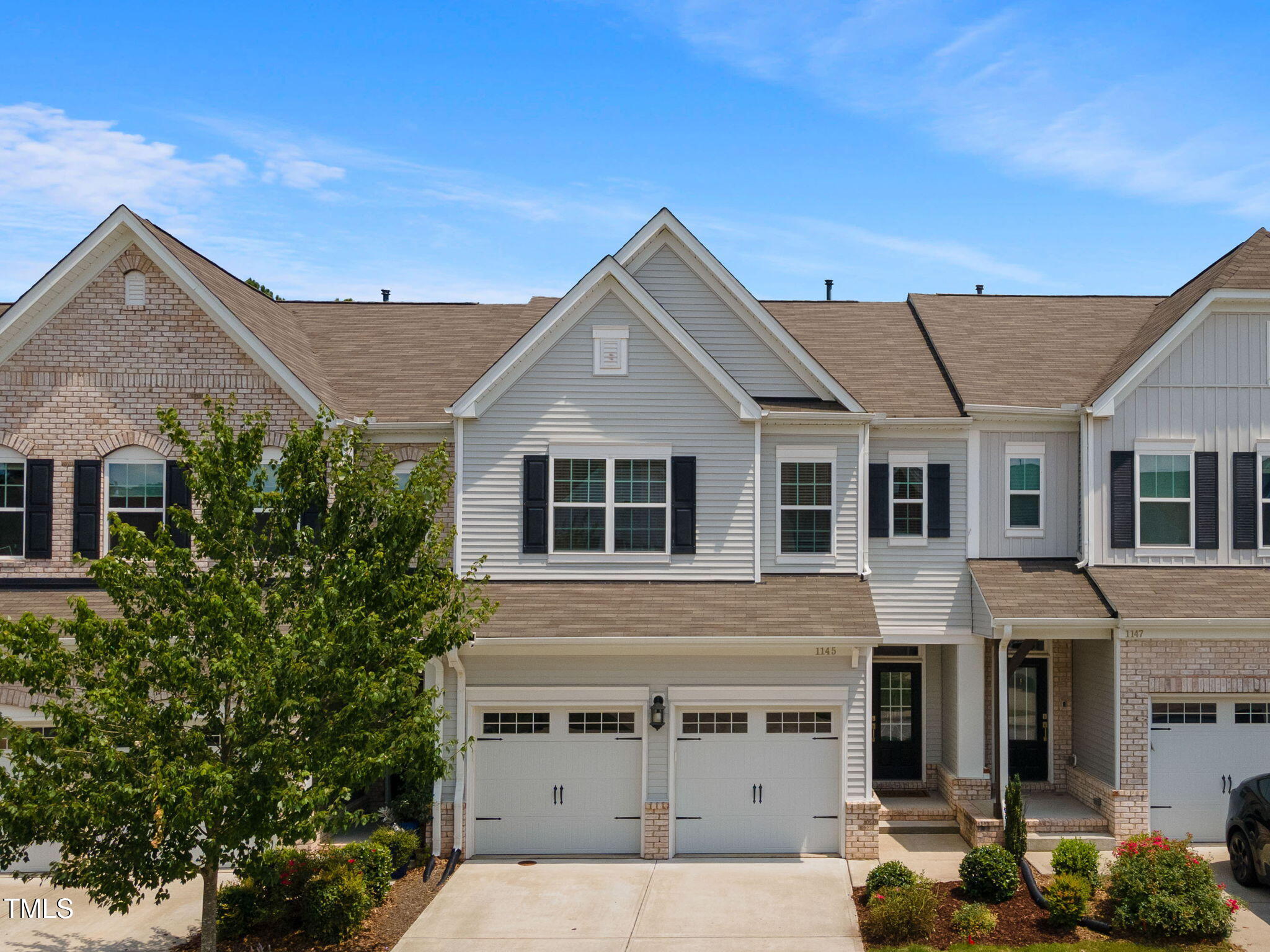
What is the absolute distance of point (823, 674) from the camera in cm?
1523

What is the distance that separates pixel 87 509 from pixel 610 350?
8903 mm

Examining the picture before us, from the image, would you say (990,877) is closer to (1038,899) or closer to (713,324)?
(1038,899)

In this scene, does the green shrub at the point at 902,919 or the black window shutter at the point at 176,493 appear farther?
the black window shutter at the point at 176,493

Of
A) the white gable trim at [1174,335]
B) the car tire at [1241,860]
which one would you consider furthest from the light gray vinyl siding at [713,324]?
the car tire at [1241,860]

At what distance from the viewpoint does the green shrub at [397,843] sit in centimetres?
1412

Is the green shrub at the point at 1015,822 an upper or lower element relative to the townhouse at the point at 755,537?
lower

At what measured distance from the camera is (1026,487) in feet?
57.1

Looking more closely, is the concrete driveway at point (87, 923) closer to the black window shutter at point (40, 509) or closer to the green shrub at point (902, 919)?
the black window shutter at point (40, 509)

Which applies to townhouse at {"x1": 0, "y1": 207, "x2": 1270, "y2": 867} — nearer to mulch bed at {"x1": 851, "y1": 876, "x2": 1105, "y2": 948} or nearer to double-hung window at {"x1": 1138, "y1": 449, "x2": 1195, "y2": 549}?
double-hung window at {"x1": 1138, "y1": 449, "x2": 1195, "y2": 549}

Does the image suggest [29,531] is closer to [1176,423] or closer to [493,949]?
[493,949]

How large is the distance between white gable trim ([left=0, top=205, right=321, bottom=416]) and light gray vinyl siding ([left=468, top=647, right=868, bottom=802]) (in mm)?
5372

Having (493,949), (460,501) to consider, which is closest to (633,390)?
(460,501)

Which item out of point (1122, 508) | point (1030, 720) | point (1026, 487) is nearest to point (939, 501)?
point (1026, 487)

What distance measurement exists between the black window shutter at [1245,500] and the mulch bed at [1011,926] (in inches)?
311
